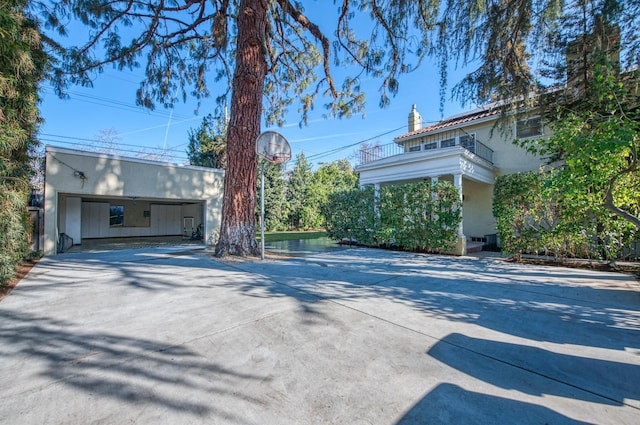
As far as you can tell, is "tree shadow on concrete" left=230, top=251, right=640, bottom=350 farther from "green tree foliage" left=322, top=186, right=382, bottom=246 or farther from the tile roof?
the tile roof

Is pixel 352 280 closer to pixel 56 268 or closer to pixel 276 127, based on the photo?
pixel 56 268

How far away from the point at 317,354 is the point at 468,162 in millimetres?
9337

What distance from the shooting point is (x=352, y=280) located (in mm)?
4781

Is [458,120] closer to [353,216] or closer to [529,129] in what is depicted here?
[529,129]

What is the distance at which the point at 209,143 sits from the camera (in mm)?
17219

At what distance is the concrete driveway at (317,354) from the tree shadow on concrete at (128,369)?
0.04 ft

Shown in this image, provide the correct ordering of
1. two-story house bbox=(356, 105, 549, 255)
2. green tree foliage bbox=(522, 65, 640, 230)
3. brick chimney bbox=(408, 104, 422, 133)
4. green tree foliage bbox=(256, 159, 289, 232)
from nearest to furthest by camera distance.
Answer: green tree foliage bbox=(522, 65, 640, 230) < two-story house bbox=(356, 105, 549, 255) < brick chimney bbox=(408, 104, 422, 133) < green tree foliage bbox=(256, 159, 289, 232)

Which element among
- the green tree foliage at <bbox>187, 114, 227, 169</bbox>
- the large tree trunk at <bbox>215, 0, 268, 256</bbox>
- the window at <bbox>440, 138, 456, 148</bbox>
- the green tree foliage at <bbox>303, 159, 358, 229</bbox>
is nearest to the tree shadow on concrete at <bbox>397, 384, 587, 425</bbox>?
the large tree trunk at <bbox>215, 0, 268, 256</bbox>

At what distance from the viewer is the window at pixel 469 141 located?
11521mm

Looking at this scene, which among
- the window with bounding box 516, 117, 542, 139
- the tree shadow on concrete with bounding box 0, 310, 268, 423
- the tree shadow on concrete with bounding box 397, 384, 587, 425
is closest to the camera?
the tree shadow on concrete with bounding box 397, 384, 587, 425

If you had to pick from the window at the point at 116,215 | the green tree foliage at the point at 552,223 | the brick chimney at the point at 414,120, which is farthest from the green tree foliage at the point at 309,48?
the window at the point at 116,215

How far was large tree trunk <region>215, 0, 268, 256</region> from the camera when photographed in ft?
22.5

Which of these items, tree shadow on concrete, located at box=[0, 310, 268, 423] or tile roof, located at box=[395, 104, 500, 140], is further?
tile roof, located at box=[395, 104, 500, 140]

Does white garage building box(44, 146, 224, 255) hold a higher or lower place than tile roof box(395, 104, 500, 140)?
lower
